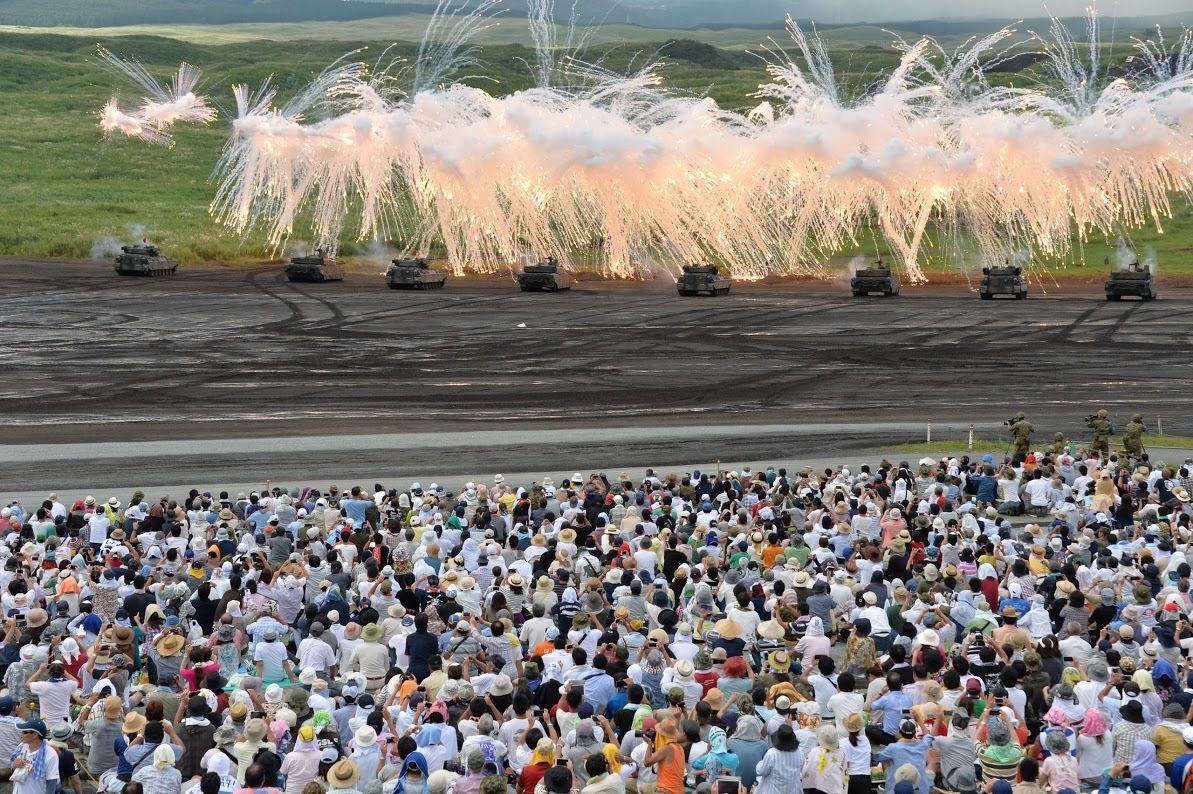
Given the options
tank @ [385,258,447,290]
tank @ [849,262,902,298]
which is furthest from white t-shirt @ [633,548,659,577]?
tank @ [385,258,447,290]

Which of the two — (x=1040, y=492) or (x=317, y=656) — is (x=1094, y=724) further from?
(x=1040, y=492)

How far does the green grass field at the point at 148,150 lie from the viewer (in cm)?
7750

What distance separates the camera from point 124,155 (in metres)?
108

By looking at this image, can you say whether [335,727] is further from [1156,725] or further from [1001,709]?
[1156,725]

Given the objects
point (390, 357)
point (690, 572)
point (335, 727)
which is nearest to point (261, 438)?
point (390, 357)

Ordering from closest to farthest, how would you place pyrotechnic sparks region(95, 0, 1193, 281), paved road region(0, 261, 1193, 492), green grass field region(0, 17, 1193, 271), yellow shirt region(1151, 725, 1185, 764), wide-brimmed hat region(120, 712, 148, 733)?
yellow shirt region(1151, 725, 1185, 764), wide-brimmed hat region(120, 712, 148, 733), paved road region(0, 261, 1193, 492), pyrotechnic sparks region(95, 0, 1193, 281), green grass field region(0, 17, 1193, 271)

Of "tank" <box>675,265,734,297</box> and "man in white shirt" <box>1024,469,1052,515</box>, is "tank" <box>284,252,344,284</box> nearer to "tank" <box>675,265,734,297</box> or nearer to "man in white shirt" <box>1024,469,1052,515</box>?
"tank" <box>675,265,734,297</box>

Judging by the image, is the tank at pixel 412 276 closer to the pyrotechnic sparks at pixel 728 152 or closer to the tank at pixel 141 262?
the pyrotechnic sparks at pixel 728 152

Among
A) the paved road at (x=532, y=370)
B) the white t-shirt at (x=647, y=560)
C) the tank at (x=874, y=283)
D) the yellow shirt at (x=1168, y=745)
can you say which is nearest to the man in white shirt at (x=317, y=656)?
the white t-shirt at (x=647, y=560)

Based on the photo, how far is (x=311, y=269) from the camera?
6538 centimetres

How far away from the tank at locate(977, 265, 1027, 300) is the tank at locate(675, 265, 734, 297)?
1101cm

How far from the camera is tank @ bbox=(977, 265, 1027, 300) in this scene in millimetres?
59938

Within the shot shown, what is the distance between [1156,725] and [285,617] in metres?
9.13

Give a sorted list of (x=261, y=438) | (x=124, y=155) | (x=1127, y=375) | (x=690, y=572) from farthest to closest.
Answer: (x=124, y=155) → (x=1127, y=375) → (x=261, y=438) → (x=690, y=572)
